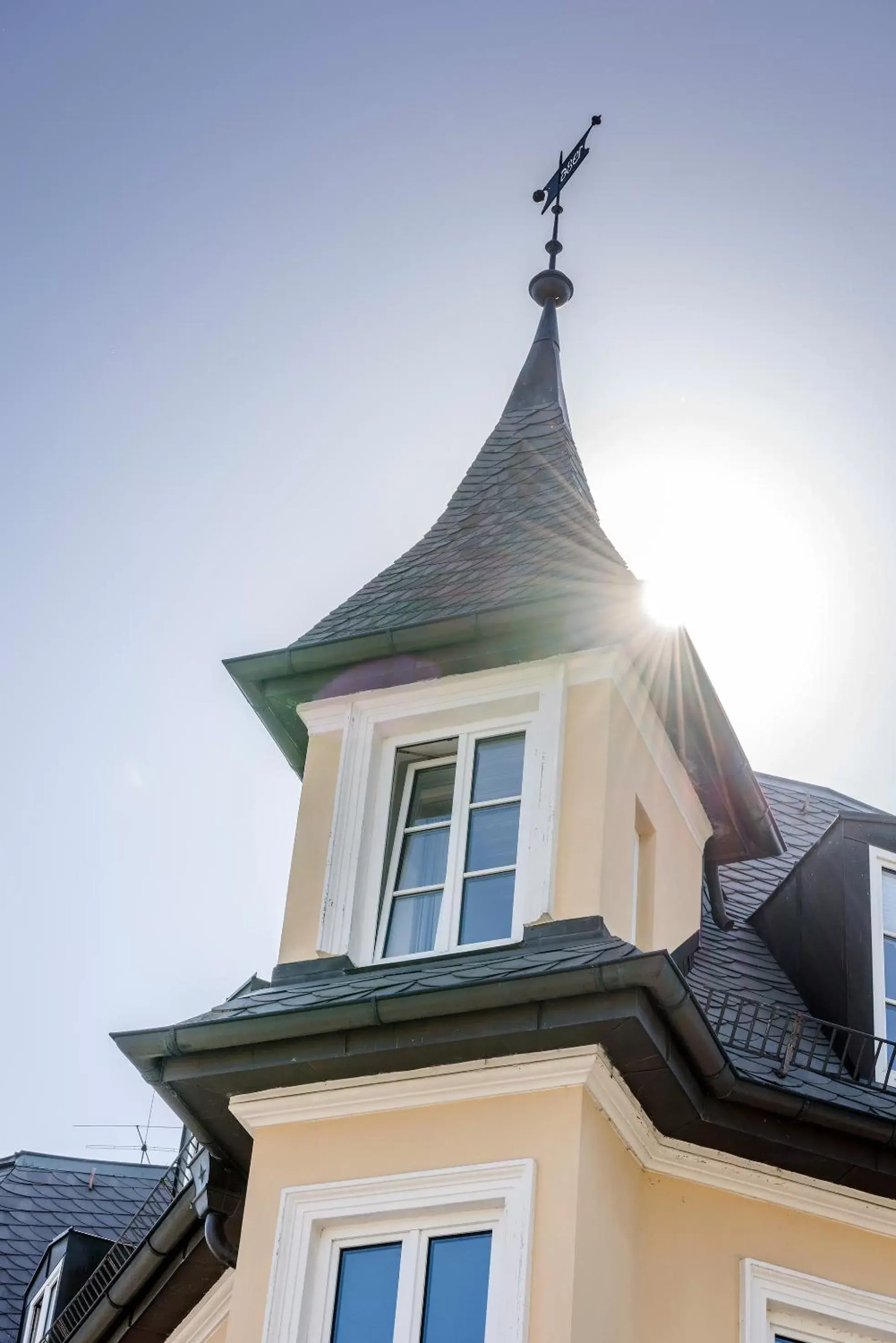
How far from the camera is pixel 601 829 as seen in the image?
11133mm

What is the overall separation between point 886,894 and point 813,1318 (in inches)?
121

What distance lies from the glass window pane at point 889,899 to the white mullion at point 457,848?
2.79m

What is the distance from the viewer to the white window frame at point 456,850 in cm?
1115

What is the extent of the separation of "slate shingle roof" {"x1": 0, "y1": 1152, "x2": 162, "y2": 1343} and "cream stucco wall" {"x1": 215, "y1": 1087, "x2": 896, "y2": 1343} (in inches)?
Result: 270

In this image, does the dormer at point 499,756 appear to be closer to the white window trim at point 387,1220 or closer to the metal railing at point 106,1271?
the white window trim at point 387,1220

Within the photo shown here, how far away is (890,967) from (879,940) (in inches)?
7.0

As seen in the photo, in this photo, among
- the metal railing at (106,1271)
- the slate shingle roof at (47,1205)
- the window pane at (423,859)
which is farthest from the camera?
the slate shingle roof at (47,1205)

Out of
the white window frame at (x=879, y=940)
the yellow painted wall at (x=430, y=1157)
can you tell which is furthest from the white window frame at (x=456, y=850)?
the white window frame at (x=879, y=940)

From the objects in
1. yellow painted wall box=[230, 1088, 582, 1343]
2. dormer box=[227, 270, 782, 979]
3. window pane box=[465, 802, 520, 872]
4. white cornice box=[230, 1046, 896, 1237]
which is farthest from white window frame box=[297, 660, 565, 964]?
yellow painted wall box=[230, 1088, 582, 1343]

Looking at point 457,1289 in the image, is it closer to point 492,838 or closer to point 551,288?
point 492,838

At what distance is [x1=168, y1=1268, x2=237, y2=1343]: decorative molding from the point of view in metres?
12.6

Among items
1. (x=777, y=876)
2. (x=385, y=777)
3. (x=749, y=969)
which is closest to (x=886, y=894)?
(x=749, y=969)

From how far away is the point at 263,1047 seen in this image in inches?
422

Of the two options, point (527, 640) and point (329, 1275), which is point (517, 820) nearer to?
point (527, 640)
